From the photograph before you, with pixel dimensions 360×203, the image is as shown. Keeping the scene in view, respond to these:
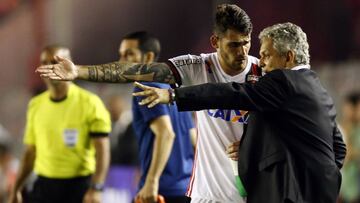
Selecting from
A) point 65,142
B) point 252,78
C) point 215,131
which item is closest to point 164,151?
point 65,142

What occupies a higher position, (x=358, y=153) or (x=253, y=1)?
(x=253, y=1)

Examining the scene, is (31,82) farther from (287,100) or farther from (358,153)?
Answer: (287,100)

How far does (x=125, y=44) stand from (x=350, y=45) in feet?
12.0

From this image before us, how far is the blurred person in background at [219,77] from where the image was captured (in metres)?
4.91

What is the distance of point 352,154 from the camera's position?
909 centimetres

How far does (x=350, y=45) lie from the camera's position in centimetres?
984

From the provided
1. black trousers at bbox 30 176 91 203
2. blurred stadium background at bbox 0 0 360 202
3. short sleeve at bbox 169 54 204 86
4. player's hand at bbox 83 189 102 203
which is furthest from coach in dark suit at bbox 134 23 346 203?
blurred stadium background at bbox 0 0 360 202

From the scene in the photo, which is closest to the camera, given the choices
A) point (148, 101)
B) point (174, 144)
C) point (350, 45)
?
point (148, 101)

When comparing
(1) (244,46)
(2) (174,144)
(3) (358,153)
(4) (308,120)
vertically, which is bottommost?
(3) (358,153)

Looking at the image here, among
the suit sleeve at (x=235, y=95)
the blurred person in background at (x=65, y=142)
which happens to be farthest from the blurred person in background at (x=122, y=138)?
the suit sleeve at (x=235, y=95)

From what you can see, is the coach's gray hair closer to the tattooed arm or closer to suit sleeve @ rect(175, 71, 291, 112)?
suit sleeve @ rect(175, 71, 291, 112)

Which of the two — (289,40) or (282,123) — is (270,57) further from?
(282,123)

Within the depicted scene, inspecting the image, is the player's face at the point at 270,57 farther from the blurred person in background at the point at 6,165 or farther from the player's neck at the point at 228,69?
the blurred person in background at the point at 6,165

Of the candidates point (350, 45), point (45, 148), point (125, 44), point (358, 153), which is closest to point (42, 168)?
point (45, 148)
